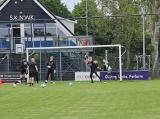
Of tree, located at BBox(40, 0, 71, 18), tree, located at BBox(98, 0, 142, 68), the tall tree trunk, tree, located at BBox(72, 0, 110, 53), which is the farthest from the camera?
tree, located at BBox(40, 0, 71, 18)

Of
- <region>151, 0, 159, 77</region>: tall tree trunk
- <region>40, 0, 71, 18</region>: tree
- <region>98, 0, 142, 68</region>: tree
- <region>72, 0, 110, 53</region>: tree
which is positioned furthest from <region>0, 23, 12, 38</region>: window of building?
<region>40, 0, 71, 18</region>: tree

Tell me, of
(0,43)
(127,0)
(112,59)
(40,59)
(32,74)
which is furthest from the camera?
(127,0)

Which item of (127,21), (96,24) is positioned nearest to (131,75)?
(127,21)

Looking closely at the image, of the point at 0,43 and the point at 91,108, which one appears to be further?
the point at 0,43

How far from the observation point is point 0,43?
31.8m

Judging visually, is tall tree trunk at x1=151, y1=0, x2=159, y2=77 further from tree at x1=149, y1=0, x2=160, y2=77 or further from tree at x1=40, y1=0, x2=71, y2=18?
tree at x1=40, y1=0, x2=71, y2=18

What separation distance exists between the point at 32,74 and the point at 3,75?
24.7ft

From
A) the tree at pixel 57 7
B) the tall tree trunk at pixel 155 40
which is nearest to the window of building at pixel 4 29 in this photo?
the tall tree trunk at pixel 155 40

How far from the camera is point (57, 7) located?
64.9 meters

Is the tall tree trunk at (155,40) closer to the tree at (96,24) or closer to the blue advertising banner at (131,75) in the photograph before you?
the blue advertising banner at (131,75)

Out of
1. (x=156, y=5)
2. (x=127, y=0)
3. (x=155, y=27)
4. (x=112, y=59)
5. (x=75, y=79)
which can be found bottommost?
(x=75, y=79)

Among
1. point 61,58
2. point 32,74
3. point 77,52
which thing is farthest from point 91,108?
point 77,52

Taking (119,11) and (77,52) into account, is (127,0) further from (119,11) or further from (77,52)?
(77,52)

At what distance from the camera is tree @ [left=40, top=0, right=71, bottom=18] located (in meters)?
64.3
